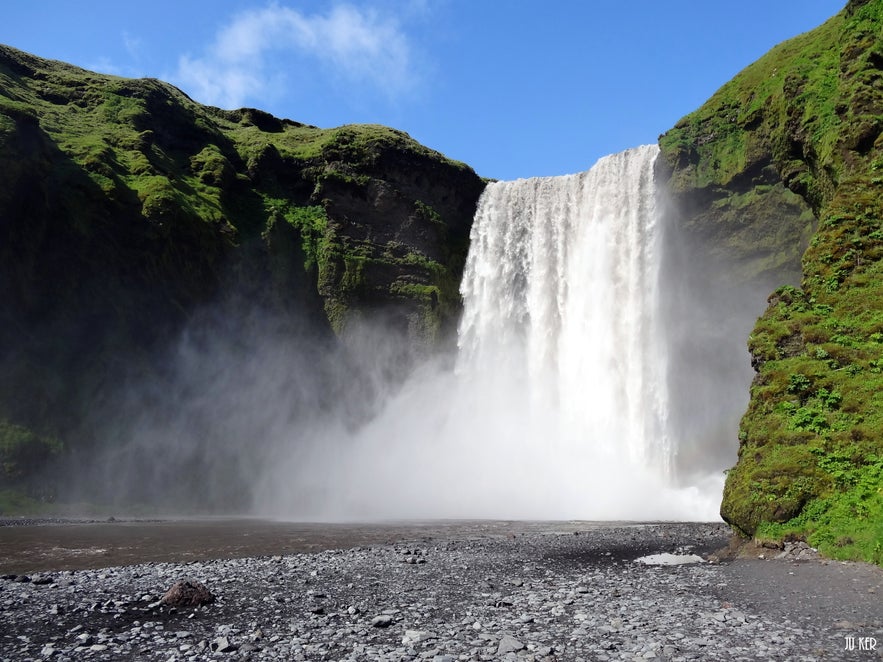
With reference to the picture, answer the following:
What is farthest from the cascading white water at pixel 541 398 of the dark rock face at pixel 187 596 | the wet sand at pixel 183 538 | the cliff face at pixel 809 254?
the dark rock face at pixel 187 596

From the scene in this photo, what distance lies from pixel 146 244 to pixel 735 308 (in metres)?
42.2

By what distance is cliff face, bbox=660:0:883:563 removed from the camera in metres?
14.5

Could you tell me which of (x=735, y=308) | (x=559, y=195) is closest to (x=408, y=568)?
(x=735, y=308)

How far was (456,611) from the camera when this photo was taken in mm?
10352

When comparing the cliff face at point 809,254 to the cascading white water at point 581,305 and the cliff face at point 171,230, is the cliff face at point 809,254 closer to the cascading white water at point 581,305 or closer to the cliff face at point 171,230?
the cascading white water at point 581,305

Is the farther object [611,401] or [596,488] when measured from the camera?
[611,401]

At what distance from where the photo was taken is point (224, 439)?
44.9 metres

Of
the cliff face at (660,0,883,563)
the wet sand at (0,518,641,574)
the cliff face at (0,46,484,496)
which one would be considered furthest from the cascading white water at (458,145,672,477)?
the wet sand at (0,518,641,574)

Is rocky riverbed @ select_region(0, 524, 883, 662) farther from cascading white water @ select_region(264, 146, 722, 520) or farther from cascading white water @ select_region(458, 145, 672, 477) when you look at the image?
cascading white water @ select_region(458, 145, 672, 477)

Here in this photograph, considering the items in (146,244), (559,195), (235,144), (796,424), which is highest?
(235,144)

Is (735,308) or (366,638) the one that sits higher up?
(735,308)

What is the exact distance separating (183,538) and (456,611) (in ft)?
57.7

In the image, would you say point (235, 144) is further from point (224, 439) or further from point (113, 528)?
point (113, 528)

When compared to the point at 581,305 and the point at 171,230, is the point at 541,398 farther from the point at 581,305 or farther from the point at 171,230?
the point at 171,230
